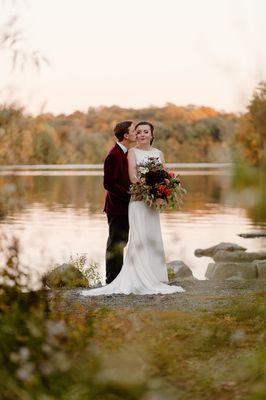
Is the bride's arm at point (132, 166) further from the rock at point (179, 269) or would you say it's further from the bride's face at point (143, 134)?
the rock at point (179, 269)

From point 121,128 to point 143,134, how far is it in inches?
16.6

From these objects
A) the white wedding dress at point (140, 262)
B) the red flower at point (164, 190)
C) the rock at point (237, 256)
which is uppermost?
the red flower at point (164, 190)

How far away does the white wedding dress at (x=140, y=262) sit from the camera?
434 inches

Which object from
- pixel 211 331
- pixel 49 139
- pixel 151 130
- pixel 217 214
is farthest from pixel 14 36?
pixel 217 214

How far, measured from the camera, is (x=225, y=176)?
1.76m

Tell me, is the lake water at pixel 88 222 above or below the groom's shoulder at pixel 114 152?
below

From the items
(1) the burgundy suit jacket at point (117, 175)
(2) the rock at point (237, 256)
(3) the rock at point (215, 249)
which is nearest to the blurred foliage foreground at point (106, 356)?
(1) the burgundy suit jacket at point (117, 175)

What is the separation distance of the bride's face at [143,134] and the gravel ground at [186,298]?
2.18 m

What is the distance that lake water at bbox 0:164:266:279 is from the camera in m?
3.28

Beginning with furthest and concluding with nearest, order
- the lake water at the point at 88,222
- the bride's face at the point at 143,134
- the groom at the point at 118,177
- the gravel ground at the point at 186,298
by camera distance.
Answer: the groom at the point at 118,177
the bride's face at the point at 143,134
the gravel ground at the point at 186,298
the lake water at the point at 88,222

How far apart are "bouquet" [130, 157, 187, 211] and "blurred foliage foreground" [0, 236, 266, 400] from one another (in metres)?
3.79

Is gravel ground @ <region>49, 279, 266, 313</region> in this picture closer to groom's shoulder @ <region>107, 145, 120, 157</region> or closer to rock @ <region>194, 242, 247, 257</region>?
groom's shoulder @ <region>107, 145, 120, 157</region>

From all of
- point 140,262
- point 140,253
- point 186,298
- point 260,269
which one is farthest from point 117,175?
point 260,269

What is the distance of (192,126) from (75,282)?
9.51 meters
